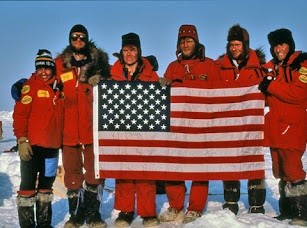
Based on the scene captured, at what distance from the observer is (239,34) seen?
666 centimetres

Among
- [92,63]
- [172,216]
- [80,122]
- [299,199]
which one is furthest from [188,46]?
[299,199]

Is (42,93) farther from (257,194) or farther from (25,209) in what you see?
(257,194)

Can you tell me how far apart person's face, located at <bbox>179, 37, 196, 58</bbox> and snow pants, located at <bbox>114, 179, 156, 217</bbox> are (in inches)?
84.5

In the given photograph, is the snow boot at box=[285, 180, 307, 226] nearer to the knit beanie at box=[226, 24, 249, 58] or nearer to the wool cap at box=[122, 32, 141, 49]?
the knit beanie at box=[226, 24, 249, 58]

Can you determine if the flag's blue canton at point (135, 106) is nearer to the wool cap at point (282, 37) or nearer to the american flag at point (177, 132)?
the american flag at point (177, 132)

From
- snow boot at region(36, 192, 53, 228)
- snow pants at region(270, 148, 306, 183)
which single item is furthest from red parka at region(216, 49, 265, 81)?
snow boot at region(36, 192, 53, 228)

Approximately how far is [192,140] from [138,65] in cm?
147

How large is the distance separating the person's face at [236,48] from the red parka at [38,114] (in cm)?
283

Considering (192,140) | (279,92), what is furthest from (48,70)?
(279,92)

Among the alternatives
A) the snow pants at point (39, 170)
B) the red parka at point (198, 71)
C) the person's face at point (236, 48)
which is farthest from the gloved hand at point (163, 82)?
the snow pants at point (39, 170)

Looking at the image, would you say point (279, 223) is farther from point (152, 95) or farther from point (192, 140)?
point (152, 95)

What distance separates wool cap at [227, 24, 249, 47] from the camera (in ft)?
21.8

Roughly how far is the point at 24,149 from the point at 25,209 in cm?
86

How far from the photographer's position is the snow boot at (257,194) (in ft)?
22.1
